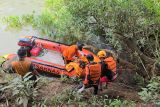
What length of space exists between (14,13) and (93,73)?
8.48 meters

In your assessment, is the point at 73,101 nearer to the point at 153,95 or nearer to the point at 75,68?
the point at 153,95

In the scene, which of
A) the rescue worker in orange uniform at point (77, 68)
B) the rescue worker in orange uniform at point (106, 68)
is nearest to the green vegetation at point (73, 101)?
the rescue worker in orange uniform at point (106, 68)

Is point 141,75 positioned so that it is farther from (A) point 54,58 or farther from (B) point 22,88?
(B) point 22,88

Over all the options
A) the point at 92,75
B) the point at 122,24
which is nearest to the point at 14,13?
the point at 92,75

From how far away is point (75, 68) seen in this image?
8133 millimetres

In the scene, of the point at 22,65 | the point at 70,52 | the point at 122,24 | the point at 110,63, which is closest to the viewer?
the point at 122,24

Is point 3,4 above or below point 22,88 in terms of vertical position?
above

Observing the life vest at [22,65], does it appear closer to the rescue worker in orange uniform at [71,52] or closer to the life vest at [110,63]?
the life vest at [110,63]

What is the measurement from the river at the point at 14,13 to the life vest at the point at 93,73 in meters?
5.80

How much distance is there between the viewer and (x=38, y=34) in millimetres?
12086

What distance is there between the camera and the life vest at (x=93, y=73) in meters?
6.72

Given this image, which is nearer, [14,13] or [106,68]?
[106,68]

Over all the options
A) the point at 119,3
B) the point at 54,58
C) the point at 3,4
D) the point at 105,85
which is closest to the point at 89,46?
the point at 54,58

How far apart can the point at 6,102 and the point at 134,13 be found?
8.71 feet
